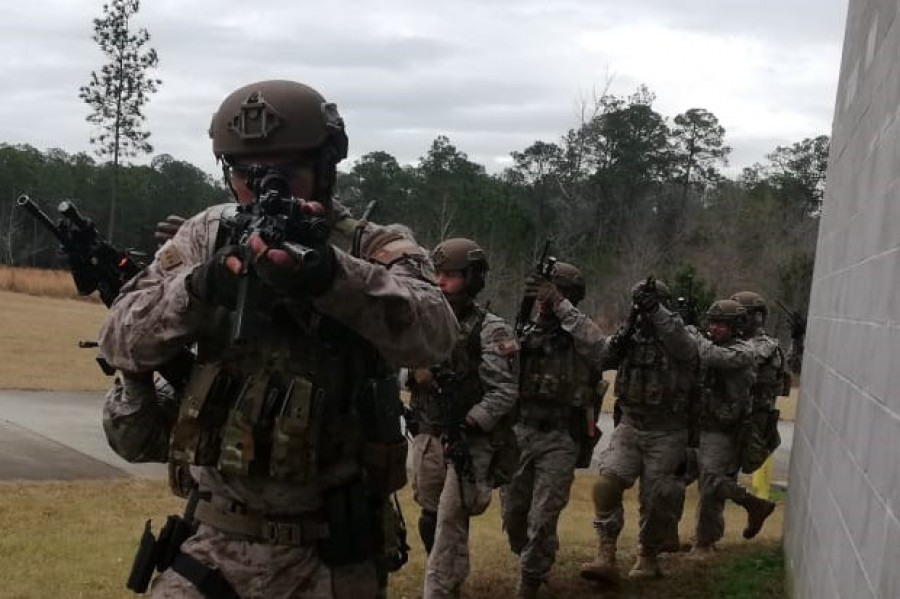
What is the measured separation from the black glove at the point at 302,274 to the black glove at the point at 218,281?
0.41ft

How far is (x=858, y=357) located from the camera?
3824mm

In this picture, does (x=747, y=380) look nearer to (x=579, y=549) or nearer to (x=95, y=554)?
(x=579, y=549)

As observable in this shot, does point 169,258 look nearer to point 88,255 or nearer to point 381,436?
point 88,255

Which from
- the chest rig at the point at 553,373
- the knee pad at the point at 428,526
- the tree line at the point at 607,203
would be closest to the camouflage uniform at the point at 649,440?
the chest rig at the point at 553,373

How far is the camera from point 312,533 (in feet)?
10.2

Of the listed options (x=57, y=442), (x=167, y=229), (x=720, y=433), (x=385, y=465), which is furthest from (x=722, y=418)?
(x=57, y=442)

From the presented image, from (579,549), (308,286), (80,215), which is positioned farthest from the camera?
(579,549)

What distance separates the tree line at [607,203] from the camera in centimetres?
3741

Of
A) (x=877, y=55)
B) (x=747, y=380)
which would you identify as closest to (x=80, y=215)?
(x=877, y=55)

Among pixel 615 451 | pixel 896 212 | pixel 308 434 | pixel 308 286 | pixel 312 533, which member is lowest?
pixel 615 451

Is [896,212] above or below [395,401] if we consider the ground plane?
above

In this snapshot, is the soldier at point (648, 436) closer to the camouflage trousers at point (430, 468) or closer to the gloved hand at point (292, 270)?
the camouflage trousers at point (430, 468)

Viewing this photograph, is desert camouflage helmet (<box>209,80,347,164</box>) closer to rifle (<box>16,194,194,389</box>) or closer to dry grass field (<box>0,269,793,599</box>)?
rifle (<box>16,194,194,389</box>)

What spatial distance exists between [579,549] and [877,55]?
4860 mm
